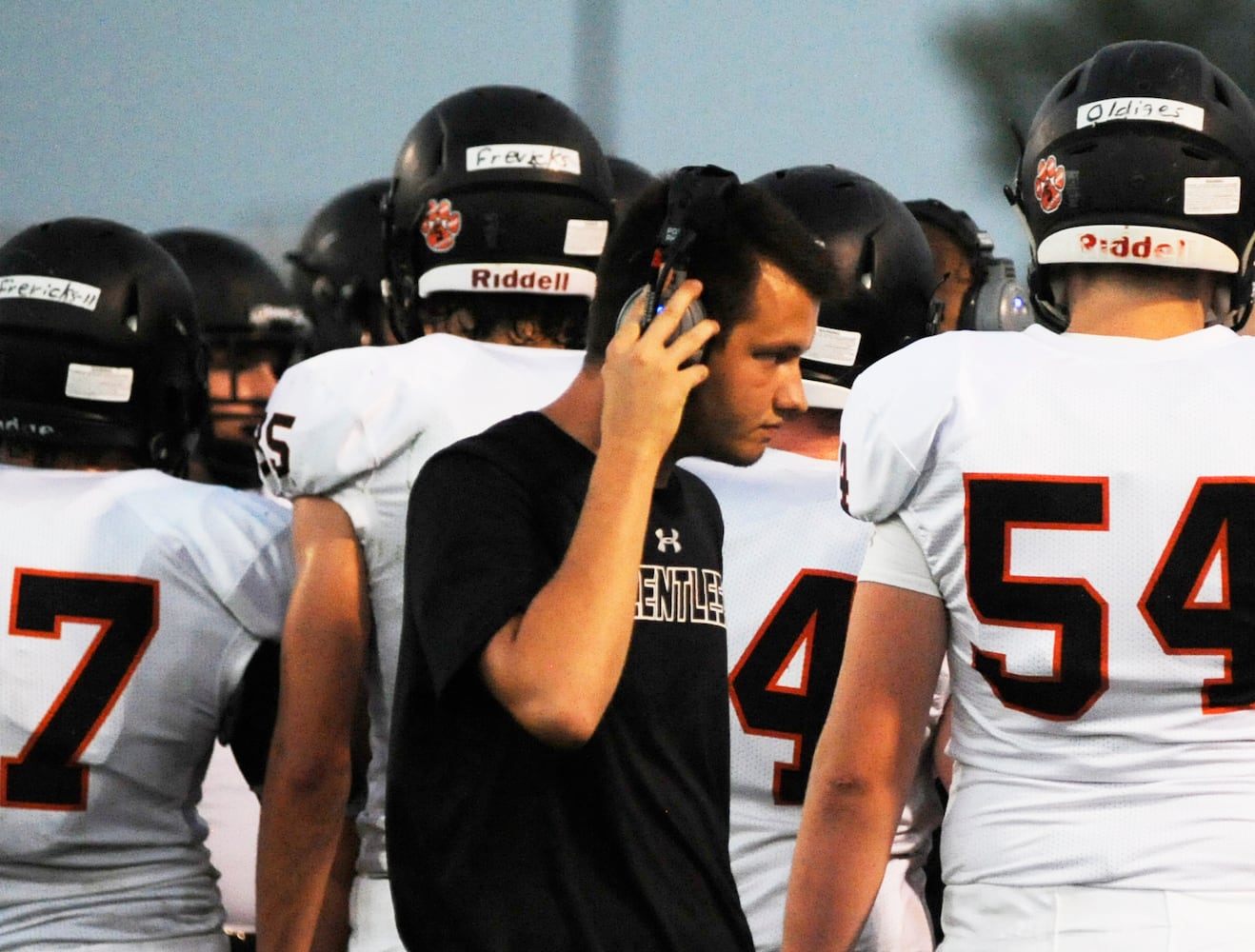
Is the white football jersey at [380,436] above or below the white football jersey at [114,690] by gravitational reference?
above

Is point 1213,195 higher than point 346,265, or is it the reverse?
point 1213,195

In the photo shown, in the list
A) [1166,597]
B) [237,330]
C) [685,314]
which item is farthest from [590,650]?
[237,330]

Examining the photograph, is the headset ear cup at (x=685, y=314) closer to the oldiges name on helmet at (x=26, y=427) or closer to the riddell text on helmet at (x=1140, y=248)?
the riddell text on helmet at (x=1140, y=248)

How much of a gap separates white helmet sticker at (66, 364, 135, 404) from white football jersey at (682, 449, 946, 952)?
1252 mm

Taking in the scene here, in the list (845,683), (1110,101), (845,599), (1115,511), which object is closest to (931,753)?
(845,599)

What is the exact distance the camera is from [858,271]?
4.54 m

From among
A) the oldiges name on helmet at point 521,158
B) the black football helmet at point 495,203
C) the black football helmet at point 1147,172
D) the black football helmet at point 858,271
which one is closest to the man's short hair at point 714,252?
the black football helmet at point 1147,172

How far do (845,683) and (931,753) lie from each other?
72 cm

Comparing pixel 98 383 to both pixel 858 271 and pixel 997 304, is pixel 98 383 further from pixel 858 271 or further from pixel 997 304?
pixel 997 304

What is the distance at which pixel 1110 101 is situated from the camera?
3.59 m

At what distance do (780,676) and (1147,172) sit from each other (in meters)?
1.10

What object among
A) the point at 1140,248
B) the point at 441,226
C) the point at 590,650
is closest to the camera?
the point at 590,650

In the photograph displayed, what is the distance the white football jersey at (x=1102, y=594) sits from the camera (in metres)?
3.17

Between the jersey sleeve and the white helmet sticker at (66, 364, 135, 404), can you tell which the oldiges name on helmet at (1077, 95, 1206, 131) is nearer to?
the jersey sleeve
